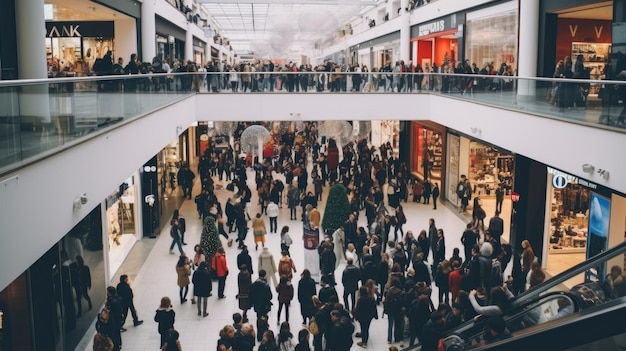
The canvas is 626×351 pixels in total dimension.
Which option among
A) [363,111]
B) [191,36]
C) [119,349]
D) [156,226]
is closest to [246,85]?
[363,111]

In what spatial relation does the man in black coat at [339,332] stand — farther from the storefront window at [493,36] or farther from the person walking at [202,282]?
the storefront window at [493,36]

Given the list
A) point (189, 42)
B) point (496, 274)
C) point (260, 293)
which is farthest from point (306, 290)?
point (189, 42)

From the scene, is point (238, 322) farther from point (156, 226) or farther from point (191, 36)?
point (191, 36)

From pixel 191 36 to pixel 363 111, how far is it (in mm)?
14404

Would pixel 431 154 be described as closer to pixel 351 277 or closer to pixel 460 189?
pixel 460 189

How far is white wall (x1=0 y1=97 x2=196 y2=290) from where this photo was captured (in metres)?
6.58

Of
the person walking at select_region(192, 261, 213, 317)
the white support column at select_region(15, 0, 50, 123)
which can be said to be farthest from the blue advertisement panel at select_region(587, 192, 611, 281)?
the white support column at select_region(15, 0, 50, 123)

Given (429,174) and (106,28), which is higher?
(106,28)

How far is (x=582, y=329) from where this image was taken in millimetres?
4977

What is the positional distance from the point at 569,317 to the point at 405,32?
30.0m

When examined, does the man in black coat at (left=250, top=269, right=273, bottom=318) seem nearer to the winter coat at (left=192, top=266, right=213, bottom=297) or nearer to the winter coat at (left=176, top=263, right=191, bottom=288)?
the winter coat at (left=192, top=266, right=213, bottom=297)

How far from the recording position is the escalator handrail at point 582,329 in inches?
191

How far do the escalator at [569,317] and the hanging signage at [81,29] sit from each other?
1669cm

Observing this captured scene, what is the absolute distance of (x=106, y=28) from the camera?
21.8 meters
